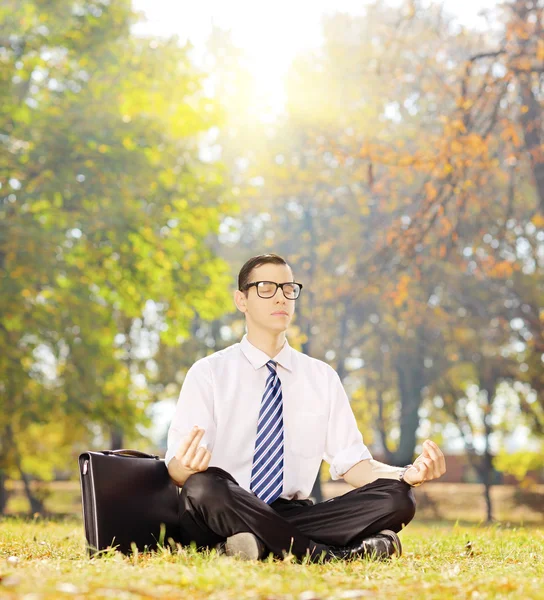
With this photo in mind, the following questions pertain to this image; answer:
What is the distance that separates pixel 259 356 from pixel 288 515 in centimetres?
90

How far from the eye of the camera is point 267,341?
4785 millimetres

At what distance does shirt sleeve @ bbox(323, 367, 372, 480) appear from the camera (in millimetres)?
4723

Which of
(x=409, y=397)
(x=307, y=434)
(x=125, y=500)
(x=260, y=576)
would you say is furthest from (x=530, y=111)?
(x=409, y=397)

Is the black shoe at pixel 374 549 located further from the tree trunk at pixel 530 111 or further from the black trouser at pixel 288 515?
the tree trunk at pixel 530 111

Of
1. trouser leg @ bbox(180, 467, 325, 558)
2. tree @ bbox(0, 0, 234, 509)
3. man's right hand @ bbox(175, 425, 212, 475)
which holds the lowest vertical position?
trouser leg @ bbox(180, 467, 325, 558)

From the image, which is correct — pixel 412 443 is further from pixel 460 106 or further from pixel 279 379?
pixel 279 379

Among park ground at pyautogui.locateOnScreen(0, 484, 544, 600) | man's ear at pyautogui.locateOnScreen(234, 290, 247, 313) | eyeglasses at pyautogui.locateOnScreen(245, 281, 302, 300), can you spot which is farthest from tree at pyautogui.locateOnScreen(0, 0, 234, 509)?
park ground at pyautogui.locateOnScreen(0, 484, 544, 600)

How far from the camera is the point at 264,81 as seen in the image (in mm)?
21062

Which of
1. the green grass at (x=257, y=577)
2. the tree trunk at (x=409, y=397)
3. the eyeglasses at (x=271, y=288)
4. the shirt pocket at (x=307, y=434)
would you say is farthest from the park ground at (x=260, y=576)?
the tree trunk at (x=409, y=397)

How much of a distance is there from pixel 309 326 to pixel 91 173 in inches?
451

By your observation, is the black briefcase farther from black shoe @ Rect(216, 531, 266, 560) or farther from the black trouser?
black shoe @ Rect(216, 531, 266, 560)

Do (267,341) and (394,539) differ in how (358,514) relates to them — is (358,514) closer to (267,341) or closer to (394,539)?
(394,539)

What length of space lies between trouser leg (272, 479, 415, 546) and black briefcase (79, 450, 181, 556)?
702mm

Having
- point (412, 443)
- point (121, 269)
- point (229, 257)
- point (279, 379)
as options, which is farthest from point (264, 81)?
point (279, 379)
